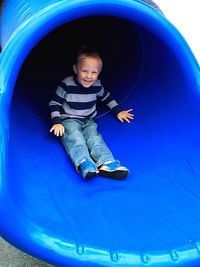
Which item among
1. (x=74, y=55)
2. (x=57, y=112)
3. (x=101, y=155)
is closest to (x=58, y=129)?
(x=57, y=112)

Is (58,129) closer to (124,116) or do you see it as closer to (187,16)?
(124,116)

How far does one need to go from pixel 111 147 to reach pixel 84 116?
0.19m

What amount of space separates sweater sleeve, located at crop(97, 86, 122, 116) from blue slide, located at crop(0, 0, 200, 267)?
0.16ft

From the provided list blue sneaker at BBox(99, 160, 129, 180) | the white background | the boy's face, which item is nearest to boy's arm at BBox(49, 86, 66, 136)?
the boy's face

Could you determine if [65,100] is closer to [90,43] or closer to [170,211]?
[90,43]

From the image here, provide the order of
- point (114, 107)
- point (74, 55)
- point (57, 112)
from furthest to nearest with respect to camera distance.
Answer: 1. point (74, 55)
2. point (114, 107)
3. point (57, 112)

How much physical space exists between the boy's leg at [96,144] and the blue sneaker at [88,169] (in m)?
0.06

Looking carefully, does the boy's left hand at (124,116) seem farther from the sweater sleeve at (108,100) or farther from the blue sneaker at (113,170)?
the blue sneaker at (113,170)

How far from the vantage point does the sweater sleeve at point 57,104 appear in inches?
65.6

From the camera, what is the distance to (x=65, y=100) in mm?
1739

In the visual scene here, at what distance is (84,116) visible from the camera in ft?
5.80

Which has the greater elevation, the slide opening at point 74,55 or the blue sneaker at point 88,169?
the slide opening at point 74,55

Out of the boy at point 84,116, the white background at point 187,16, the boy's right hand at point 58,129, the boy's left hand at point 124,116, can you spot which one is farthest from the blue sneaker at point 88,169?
the white background at point 187,16

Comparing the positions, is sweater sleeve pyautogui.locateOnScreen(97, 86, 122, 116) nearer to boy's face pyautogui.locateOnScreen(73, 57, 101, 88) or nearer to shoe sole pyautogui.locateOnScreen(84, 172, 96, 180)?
boy's face pyautogui.locateOnScreen(73, 57, 101, 88)
